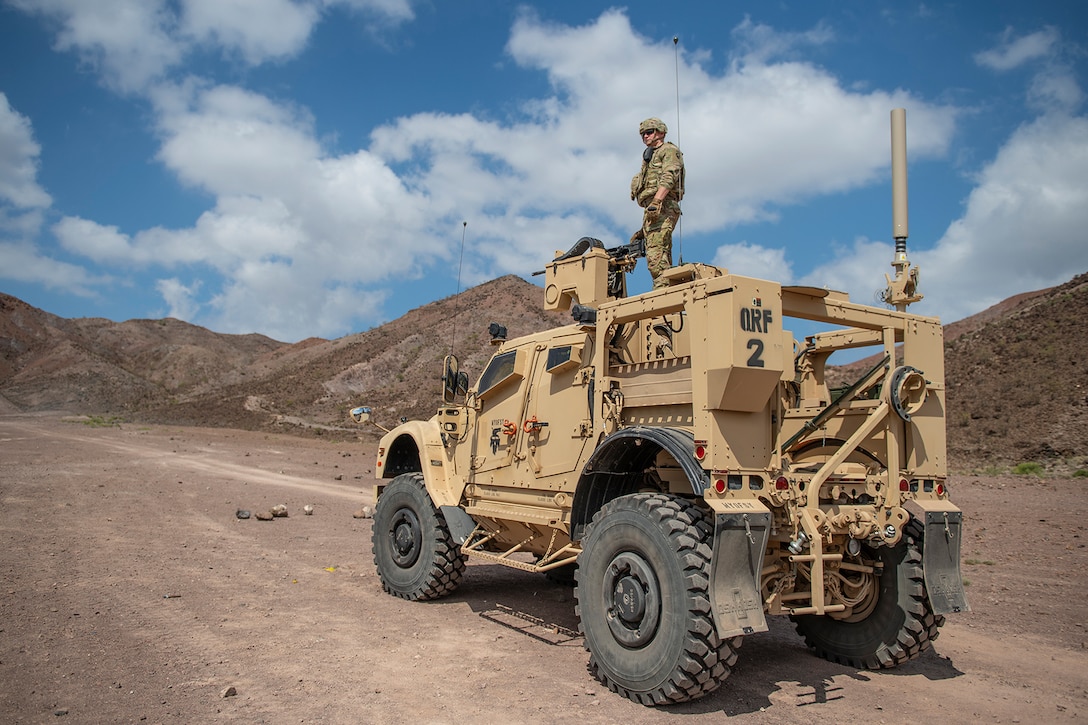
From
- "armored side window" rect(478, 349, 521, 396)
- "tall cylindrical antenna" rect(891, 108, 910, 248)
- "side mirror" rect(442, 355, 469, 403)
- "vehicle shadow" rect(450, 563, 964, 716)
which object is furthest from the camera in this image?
"side mirror" rect(442, 355, 469, 403)

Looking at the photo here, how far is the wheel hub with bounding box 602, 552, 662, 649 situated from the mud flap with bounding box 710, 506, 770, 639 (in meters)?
0.47

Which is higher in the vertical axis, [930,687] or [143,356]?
[143,356]

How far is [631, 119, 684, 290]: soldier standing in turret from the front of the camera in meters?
7.70

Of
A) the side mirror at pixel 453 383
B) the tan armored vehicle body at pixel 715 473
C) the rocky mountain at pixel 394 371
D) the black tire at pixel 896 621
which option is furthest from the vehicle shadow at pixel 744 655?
the rocky mountain at pixel 394 371

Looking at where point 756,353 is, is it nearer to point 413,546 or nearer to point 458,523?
point 458,523

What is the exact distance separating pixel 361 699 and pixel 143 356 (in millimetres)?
83788

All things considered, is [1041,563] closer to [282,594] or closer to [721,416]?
[721,416]

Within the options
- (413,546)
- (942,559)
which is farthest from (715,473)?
(413,546)

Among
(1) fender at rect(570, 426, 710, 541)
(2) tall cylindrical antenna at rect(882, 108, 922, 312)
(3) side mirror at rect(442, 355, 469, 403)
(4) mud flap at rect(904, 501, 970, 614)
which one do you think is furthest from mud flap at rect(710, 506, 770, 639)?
(3) side mirror at rect(442, 355, 469, 403)

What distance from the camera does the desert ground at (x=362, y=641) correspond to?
5316 millimetres

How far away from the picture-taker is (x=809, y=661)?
22.1 feet

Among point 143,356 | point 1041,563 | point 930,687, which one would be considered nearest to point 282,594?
point 930,687

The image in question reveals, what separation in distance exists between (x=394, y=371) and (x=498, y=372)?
38997mm

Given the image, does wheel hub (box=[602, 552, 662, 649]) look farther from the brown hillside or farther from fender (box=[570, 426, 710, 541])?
the brown hillside
